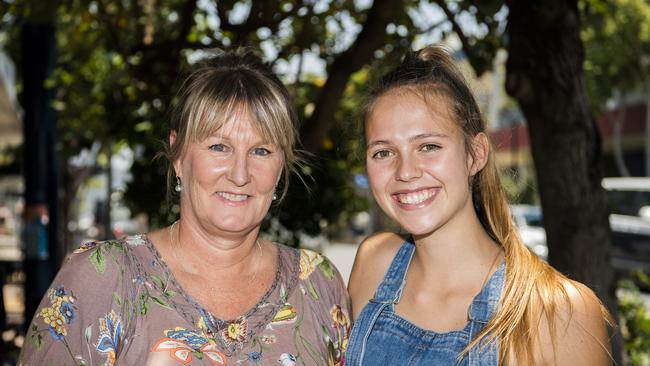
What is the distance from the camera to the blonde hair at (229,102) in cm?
257

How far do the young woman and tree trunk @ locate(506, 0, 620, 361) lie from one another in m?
1.68

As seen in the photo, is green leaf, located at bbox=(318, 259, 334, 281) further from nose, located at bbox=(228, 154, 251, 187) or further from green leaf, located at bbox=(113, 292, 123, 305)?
green leaf, located at bbox=(113, 292, 123, 305)

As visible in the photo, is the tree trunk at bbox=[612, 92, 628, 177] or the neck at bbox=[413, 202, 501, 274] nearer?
the neck at bbox=[413, 202, 501, 274]

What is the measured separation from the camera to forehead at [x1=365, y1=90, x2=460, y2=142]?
249 cm

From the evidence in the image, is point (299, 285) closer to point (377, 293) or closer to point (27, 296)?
point (377, 293)

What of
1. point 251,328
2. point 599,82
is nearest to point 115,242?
point 251,328

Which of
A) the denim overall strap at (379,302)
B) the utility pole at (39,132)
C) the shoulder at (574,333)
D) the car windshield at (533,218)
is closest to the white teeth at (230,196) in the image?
the denim overall strap at (379,302)

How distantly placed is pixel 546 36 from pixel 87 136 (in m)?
9.06

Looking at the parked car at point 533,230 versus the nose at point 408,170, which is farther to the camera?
the parked car at point 533,230

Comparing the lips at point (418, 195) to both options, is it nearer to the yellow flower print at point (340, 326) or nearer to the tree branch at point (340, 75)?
the yellow flower print at point (340, 326)

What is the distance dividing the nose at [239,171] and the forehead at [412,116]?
437 millimetres

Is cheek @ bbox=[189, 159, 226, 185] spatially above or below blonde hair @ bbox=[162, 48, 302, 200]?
below

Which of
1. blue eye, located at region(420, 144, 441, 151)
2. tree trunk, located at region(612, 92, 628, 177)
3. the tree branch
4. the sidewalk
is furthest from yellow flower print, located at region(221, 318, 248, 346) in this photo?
tree trunk, located at region(612, 92, 628, 177)

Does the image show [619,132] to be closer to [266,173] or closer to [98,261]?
[266,173]
